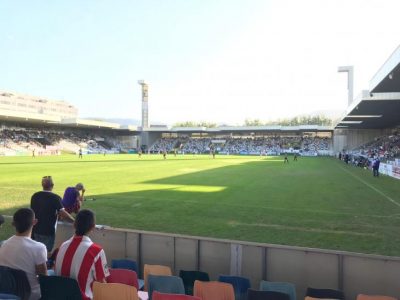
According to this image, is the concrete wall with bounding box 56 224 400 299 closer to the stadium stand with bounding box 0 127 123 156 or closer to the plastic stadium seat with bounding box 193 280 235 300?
the plastic stadium seat with bounding box 193 280 235 300

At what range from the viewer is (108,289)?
4352mm

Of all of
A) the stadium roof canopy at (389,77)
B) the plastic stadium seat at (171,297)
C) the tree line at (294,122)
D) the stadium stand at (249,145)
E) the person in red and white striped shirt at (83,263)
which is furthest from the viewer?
the tree line at (294,122)

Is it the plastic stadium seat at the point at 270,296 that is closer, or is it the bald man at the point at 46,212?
the plastic stadium seat at the point at 270,296

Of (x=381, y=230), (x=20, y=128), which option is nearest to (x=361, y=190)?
(x=381, y=230)

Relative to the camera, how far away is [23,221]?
478 cm

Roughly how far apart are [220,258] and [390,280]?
2585 millimetres

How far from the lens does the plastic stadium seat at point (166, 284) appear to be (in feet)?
15.7

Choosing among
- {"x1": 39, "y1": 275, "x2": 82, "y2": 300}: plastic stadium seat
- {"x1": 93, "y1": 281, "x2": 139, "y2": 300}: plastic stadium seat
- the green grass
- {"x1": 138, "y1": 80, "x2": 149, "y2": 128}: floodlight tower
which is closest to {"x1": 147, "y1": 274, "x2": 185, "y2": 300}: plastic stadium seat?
{"x1": 93, "y1": 281, "x2": 139, "y2": 300}: plastic stadium seat

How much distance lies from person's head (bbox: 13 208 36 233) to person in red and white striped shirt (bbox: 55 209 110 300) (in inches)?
21.6

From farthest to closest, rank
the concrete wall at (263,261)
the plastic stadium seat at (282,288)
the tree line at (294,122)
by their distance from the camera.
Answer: the tree line at (294,122)
the concrete wall at (263,261)
the plastic stadium seat at (282,288)

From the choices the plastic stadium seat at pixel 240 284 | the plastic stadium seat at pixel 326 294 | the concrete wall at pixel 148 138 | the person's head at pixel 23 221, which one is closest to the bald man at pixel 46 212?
the person's head at pixel 23 221

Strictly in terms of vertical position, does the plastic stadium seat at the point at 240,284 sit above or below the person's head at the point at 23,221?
below

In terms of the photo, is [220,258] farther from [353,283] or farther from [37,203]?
[37,203]

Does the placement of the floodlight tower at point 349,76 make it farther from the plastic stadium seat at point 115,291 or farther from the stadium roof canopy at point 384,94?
the plastic stadium seat at point 115,291
